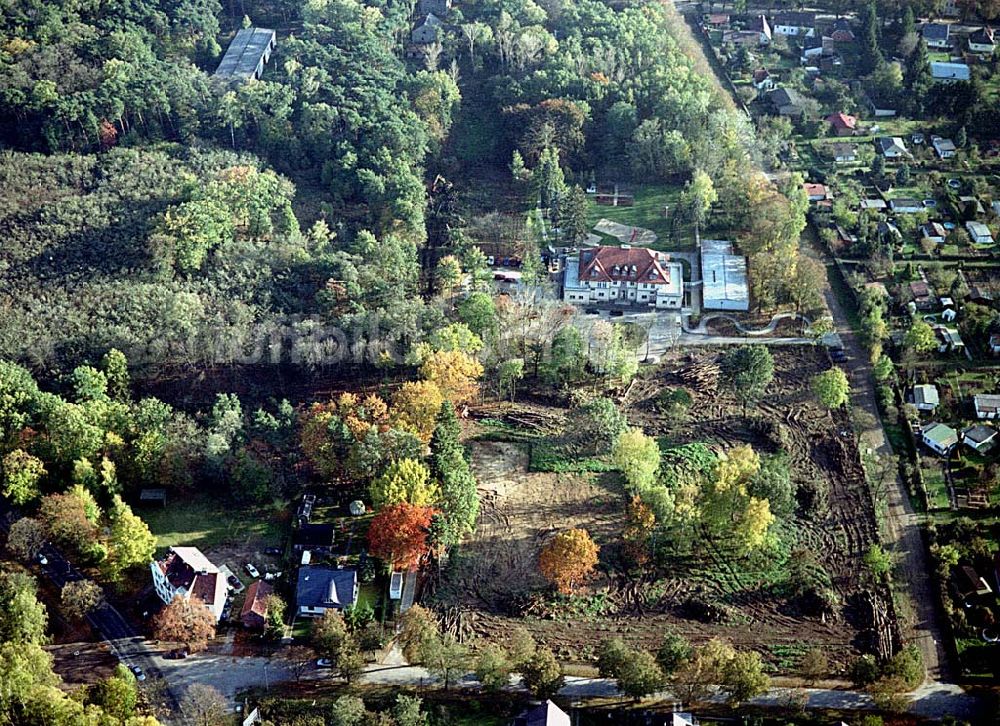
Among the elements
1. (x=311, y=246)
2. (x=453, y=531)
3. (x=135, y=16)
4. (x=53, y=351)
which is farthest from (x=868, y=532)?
(x=135, y=16)

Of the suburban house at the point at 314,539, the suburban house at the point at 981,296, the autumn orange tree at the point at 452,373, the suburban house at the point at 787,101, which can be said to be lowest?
the suburban house at the point at 314,539

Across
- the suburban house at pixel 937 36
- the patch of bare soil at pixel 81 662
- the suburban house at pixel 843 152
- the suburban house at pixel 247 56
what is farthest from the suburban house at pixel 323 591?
the suburban house at pixel 937 36

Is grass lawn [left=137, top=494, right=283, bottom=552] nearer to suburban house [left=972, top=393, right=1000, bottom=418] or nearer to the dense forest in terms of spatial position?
the dense forest

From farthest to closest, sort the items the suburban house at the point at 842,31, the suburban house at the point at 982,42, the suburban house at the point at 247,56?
the suburban house at the point at 842,31 < the suburban house at the point at 982,42 < the suburban house at the point at 247,56

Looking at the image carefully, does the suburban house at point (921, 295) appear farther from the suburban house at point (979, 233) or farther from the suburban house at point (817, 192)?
the suburban house at point (817, 192)

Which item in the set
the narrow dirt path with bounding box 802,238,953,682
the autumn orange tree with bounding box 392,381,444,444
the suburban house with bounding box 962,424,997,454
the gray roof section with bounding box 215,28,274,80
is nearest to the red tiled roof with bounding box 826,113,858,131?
the narrow dirt path with bounding box 802,238,953,682

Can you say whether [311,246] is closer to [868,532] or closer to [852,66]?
[868,532]
